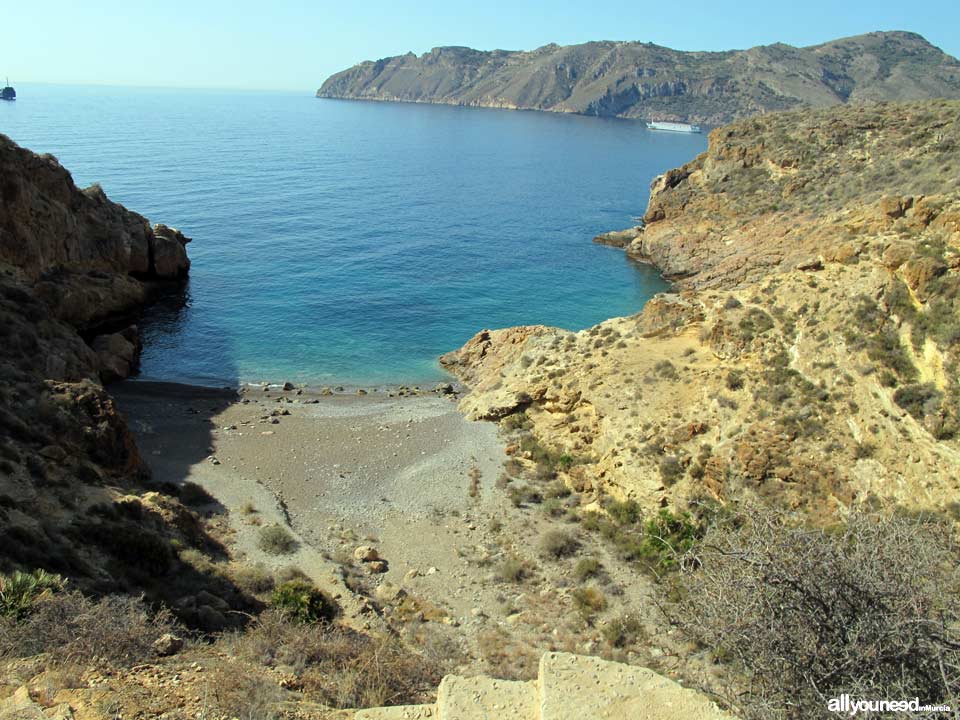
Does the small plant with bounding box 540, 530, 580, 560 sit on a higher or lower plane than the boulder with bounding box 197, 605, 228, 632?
lower

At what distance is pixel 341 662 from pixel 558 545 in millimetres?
8020

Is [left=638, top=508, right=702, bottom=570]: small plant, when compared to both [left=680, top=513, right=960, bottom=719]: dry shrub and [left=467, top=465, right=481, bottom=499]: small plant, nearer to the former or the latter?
[left=467, top=465, right=481, bottom=499]: small plant

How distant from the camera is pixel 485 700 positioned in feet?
29.0

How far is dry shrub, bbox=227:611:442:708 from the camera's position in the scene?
9703mm

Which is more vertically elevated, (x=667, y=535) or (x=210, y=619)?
(x=210, y=619)

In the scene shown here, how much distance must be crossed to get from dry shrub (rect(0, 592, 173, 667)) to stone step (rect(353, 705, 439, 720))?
344 cm

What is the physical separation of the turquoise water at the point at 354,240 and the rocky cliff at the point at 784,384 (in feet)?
37.7

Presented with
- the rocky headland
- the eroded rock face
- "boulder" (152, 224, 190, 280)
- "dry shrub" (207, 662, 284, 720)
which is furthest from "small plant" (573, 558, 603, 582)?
"boulder" (152, 224, 190, 280)

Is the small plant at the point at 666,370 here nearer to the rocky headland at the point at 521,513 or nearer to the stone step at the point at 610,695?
the rocky headland at the point at 521,513

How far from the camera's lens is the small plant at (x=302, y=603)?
13742mm

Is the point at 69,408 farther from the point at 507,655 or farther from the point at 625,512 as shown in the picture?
the point at 625,512

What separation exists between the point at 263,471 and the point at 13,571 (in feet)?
38.3

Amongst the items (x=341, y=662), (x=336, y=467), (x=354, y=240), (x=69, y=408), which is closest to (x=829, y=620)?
(x=341, y=662)

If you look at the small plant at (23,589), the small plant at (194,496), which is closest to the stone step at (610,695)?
the small plant at (23,589)
